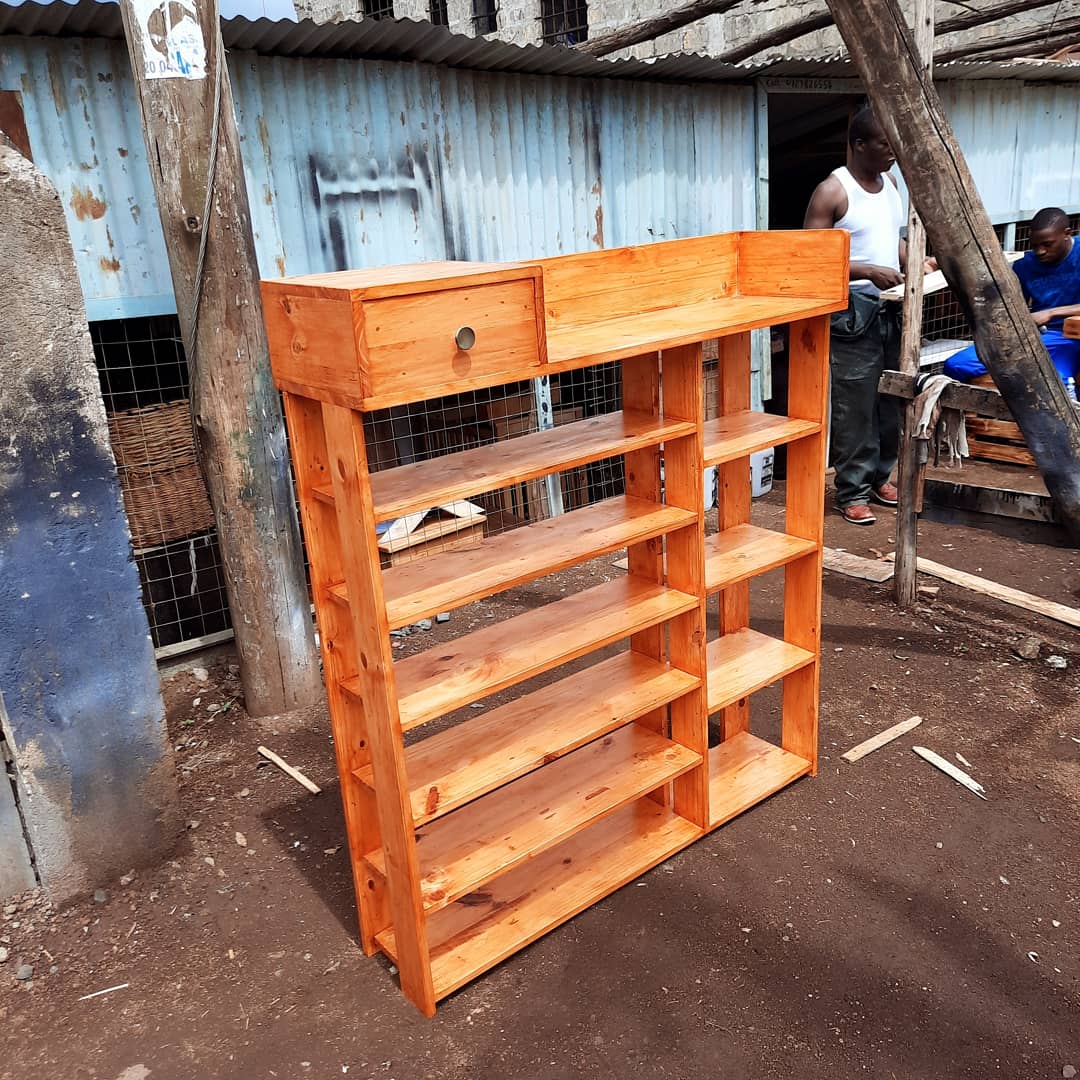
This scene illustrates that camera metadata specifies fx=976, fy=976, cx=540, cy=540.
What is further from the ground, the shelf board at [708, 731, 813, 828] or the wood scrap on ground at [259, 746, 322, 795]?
the wood scrap on ground at [259, 746, 322, 795]

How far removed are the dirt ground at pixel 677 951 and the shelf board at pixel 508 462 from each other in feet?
5.70

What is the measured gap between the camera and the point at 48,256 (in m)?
3.56

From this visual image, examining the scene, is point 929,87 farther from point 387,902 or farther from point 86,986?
A: point 86,986

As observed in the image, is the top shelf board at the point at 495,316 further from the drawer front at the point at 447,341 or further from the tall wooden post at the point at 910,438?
the tall wooden post at the point at 910,438

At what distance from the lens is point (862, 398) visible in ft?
24.6

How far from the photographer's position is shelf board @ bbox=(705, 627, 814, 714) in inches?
161

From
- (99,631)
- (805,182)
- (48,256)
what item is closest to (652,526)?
(99,631)

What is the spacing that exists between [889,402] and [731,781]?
14.8ft

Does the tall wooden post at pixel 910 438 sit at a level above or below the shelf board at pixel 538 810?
above

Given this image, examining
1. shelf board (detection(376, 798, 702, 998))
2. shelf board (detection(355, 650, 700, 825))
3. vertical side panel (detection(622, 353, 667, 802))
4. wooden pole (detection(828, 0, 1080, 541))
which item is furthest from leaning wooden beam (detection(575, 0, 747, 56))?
shelf board (detection(376, 798, 702, 998))

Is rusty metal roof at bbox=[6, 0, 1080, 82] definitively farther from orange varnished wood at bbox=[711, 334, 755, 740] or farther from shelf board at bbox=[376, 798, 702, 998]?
shelf board at bbox=[376, 798, 702, 998]

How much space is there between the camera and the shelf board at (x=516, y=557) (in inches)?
121

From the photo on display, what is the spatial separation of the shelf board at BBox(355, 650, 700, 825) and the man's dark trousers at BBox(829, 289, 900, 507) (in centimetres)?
410

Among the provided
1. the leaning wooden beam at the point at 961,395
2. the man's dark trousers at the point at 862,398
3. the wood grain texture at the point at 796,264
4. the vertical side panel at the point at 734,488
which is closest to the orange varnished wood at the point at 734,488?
the vertical side panel at the point at 734,488
